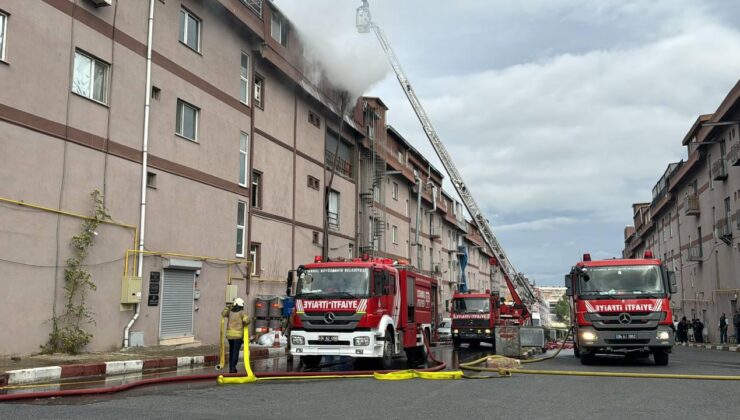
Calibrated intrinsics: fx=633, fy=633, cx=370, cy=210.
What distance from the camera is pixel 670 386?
11062 millimetres

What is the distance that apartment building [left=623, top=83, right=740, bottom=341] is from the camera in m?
32.3

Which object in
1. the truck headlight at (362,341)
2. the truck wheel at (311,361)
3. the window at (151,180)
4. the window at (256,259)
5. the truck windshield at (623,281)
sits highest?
the window at (151,180)

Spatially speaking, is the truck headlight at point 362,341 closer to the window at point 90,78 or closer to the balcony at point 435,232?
the window at point 90,78

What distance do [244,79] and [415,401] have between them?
58.0 feet

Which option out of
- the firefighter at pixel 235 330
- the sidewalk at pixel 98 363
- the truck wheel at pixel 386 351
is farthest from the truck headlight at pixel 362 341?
the sidewalk at pixel 98 363

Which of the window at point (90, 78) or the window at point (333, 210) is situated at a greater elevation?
the window at point (90, 78)

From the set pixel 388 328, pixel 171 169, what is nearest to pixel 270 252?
pixel 171 169

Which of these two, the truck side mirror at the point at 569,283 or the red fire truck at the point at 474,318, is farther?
the red fire truck at the point at 474,318

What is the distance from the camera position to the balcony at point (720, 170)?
3372 centimetres

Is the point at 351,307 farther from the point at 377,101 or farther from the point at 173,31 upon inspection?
the point at 377,101

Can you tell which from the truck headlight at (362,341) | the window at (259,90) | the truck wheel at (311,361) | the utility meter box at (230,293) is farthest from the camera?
the window at (259,90)

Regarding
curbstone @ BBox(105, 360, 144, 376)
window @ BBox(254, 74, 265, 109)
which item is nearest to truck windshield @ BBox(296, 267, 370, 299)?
curbstone @ BBox(105, 360, 144, 376)

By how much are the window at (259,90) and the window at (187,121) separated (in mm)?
4353

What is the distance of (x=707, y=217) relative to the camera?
38.5 meters
